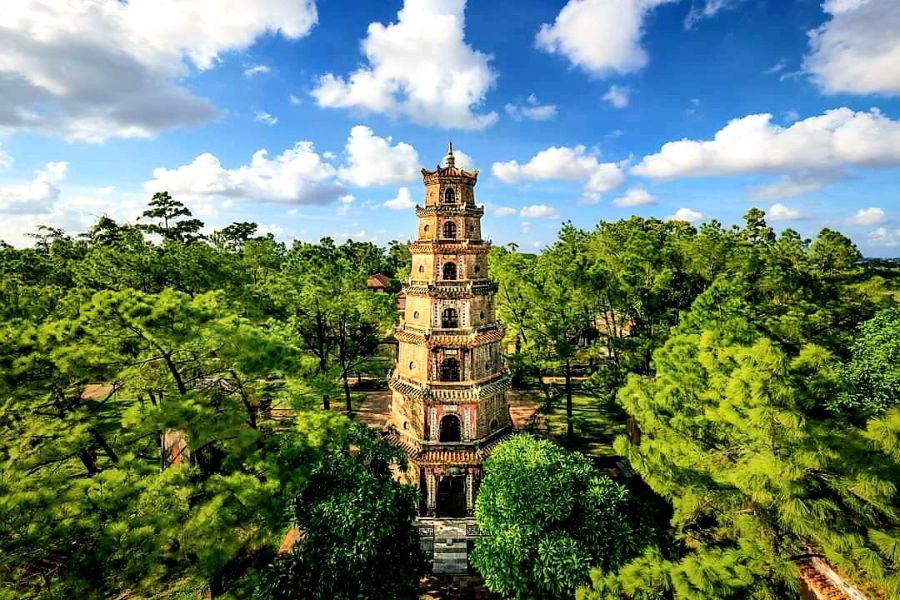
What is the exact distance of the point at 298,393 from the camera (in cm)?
1585

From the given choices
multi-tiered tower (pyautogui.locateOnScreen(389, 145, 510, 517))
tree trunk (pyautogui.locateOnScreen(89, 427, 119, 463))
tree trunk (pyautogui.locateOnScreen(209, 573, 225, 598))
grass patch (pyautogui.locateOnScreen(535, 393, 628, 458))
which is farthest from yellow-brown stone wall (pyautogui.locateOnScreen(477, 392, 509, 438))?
tree trunk (pyautogui.locateOnScreen(89, 427, 119, 463))

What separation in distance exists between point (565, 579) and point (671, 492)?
4.64 metres

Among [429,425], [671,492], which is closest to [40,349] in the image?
[429,425]

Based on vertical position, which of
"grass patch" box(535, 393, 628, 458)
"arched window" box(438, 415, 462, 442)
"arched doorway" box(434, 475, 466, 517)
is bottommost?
"arched doorway" box(434, 475, 466, 517)

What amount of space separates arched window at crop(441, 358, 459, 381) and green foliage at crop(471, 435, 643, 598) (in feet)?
20.4

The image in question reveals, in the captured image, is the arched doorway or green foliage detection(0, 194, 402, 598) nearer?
green foliage detection(0, 194, 402, 598)

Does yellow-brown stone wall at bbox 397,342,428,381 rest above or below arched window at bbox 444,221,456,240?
below

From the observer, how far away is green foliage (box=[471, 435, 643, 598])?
13.8 metres

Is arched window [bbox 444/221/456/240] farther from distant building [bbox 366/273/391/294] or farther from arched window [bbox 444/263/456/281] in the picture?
distant building [bbox 366/273/391/294]

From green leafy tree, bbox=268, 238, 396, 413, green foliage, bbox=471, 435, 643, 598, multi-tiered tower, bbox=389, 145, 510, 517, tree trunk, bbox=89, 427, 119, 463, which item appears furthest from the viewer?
green leafy tree, bbox=268, 238, 396, 413

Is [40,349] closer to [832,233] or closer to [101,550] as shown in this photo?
[101,550]

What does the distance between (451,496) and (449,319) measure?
10.0 m

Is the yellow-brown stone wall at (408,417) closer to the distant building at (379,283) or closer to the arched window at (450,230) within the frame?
the arched window at (450,230)

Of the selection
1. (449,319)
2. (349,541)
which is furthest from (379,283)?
(349,541)
